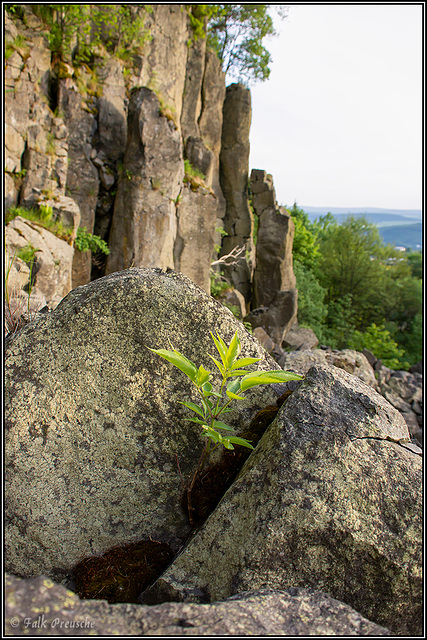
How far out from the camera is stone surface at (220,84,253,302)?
20375 mm

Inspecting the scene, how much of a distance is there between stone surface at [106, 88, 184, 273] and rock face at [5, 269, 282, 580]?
10.4 meters

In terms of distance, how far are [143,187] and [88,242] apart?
8.06 ft

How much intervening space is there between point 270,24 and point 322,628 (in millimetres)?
30004

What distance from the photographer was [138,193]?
12.5 metres

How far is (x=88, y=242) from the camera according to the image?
11.9 meters

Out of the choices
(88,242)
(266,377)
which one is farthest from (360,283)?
(266,377)

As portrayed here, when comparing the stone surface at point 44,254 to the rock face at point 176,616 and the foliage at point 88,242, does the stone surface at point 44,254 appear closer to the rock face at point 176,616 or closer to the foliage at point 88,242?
the foliage at point 88,242

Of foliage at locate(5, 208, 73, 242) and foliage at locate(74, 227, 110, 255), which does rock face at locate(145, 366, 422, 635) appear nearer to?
foliage at locate(5, 208, 73, 242)

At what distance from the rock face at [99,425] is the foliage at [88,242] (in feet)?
32.6

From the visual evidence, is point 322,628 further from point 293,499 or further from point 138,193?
point 138,193

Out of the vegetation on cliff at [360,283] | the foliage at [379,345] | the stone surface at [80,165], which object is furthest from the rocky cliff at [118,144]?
the vegetation on cliff at [360,283]

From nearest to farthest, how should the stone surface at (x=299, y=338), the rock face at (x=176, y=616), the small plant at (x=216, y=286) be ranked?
the rock face at (x=176, y=616) < the small plant at (x=216, y=286) < the stone surface at (x=299, y=338)

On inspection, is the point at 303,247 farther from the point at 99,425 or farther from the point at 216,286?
the point at 99,425

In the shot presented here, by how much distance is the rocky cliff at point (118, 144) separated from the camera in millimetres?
10531
